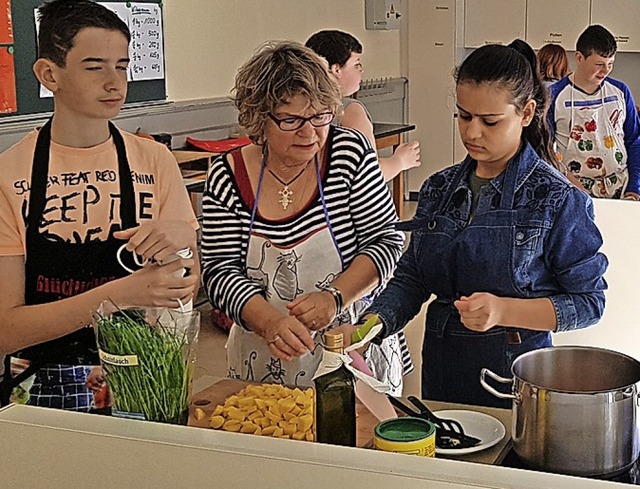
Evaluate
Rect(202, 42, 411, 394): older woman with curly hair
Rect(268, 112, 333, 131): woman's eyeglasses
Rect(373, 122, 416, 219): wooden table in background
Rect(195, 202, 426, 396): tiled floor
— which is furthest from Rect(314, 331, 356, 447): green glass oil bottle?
Rect(373, 122, 416, 219): wooden table in background

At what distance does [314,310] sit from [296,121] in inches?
16.5

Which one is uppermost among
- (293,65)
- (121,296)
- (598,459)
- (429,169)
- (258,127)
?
(293,65)

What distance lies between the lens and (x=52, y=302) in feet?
5.60

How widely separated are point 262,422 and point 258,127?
0.77 metres

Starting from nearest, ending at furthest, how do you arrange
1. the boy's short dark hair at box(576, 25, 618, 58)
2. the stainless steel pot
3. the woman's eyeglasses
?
the stainless steel pot < the woman's eyeglasses < the boy's short dark hair at box(576, 25, 618, 58)

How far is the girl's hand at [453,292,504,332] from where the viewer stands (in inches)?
63.1

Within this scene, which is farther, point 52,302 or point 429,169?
point 429,169

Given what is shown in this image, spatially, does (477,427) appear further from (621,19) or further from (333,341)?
(621,19)

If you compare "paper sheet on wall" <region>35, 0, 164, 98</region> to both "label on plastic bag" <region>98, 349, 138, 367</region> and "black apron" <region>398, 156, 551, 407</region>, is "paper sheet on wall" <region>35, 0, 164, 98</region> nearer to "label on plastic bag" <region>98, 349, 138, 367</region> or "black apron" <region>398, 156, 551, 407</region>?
"black apron" <region>398, 156, 551, 407</region>

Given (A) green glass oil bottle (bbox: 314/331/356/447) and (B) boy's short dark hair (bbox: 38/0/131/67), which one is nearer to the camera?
(A) green glass oil bottle (bbox: 314/331/356/447)

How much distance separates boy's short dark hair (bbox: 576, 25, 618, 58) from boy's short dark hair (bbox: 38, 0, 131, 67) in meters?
3.64

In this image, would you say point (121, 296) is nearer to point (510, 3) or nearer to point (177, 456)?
point (177, 456)

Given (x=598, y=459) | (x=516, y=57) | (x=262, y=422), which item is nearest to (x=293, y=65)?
(x=516, y=57)

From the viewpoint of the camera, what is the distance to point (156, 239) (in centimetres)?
148
